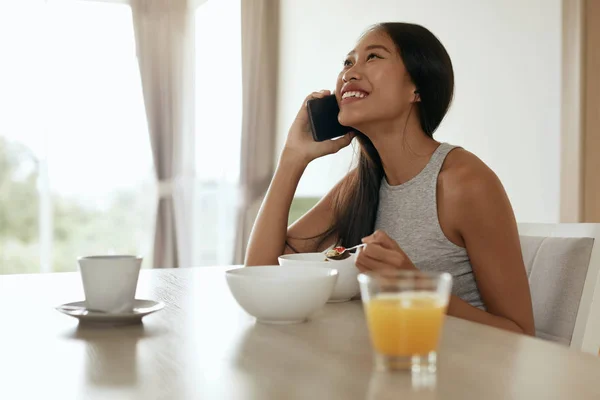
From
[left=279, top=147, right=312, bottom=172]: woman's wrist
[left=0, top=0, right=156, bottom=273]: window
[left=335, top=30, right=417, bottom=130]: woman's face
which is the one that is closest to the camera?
[left=335, top=30, right=417, bottom=130]: woman's face

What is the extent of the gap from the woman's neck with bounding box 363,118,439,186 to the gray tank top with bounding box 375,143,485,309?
0.12 ft

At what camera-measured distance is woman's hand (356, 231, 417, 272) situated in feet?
3.49

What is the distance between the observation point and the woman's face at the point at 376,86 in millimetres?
1550

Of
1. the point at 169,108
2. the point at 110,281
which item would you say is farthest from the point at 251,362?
the point at 169,108

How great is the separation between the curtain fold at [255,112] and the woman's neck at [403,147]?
9.11 feet

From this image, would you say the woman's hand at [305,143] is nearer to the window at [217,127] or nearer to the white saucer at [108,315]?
the white saucer at [108,315]

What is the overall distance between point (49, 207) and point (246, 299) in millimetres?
3450

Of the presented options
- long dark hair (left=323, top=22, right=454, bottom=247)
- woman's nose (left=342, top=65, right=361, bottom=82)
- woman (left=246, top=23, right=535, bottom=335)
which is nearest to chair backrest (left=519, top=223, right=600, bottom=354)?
woman (left=246, top=23, right=535, bottom=335)

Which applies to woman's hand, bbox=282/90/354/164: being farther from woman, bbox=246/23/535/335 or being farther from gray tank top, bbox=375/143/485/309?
gray tank top, bbox=375/143/485/309

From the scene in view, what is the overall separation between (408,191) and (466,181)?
20 cm

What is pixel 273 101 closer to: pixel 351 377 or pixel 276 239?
pixel 276 239

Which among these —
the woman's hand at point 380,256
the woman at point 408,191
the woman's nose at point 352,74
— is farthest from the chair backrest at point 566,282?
the woman's nose at point 352,74

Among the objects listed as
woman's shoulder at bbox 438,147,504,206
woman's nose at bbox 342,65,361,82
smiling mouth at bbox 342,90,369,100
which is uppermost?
woman's nose at bbox 342,65,361,82

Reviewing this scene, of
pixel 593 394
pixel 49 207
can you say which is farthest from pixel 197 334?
pixel 49 207
